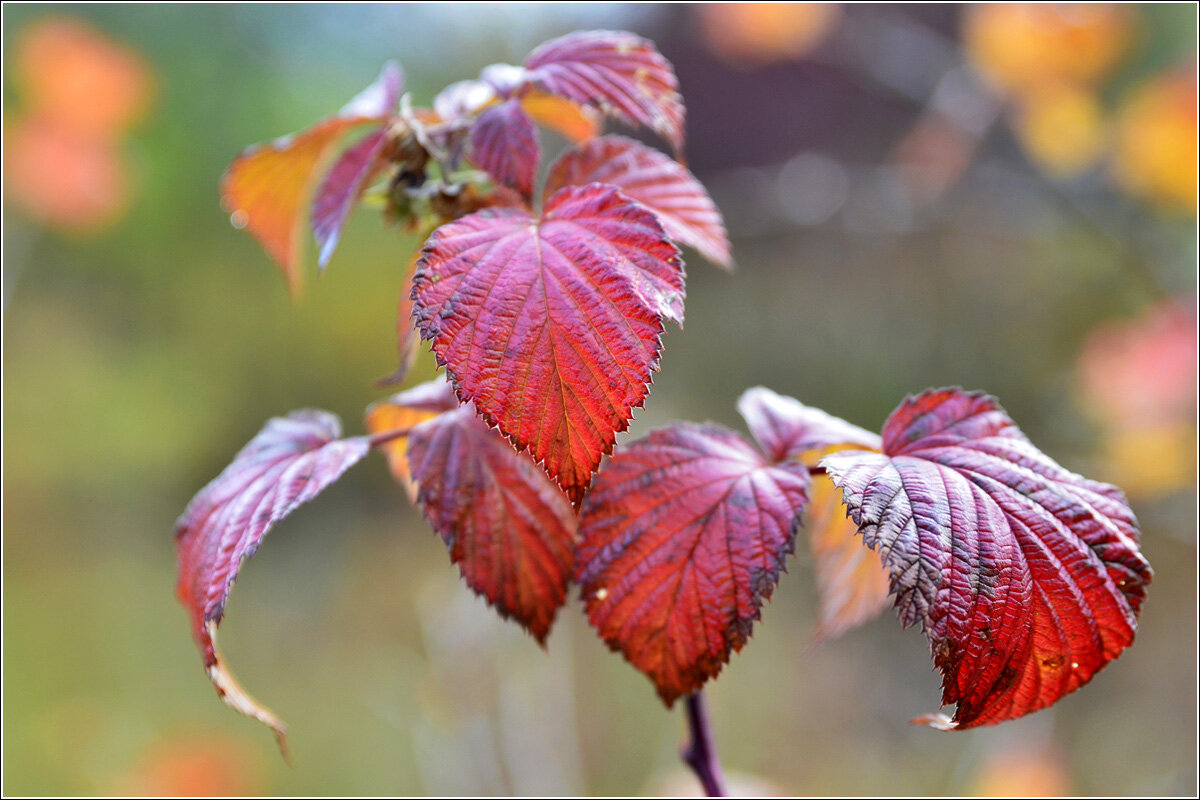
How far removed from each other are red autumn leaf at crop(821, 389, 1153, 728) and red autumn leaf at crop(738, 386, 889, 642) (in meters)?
0.09

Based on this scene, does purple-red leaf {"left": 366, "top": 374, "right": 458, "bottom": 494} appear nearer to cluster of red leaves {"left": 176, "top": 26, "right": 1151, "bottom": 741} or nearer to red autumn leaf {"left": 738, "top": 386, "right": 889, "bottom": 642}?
cluster of red leaves {"left": 176, "top": 26, "right": 1151, "bottom": 741}

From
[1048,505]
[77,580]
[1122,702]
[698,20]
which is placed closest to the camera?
[1048,505]

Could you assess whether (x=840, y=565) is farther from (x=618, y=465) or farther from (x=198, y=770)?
(x=198, y=770)

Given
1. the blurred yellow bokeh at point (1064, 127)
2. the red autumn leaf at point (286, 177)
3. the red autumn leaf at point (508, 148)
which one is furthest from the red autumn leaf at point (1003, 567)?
the blurred yellow bokeh at point (1064, 127)

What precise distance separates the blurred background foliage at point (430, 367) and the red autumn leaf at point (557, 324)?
3.91 feet

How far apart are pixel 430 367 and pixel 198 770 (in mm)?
1168

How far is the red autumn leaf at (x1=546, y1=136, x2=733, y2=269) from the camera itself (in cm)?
46

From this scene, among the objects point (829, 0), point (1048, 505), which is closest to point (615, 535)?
point (1048, 505)

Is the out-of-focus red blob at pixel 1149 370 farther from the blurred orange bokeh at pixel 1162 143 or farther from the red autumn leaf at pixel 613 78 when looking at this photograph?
the red autumn leaf at pixel 613 78

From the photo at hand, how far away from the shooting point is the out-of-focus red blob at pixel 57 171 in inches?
76.3

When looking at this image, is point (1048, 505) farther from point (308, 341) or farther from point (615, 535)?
point (308, 341)

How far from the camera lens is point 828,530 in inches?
19.6

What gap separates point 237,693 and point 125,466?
243 cm

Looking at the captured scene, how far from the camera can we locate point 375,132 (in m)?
0.47
